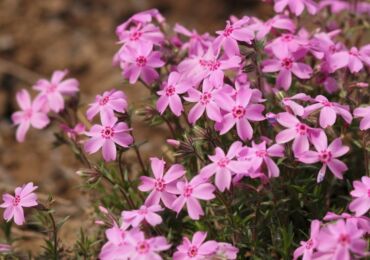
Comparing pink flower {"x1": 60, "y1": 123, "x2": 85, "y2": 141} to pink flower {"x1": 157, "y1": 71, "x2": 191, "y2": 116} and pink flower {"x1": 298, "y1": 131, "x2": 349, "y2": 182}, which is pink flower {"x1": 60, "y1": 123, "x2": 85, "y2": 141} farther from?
pink flower {"x1": 298, "y1": 131, "x2": 349, "y2": 182}

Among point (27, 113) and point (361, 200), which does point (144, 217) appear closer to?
point (361, 200)

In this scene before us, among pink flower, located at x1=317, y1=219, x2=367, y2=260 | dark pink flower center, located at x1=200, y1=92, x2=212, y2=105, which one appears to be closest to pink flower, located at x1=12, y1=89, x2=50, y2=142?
dark pink flower center, located at x1=200, y1=92, x2=212, y2=105

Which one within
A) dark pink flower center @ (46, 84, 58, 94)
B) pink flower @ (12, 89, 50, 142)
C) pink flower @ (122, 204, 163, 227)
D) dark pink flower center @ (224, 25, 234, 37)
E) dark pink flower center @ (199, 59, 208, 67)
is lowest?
pink flower @ (122, 204, 163, 227)

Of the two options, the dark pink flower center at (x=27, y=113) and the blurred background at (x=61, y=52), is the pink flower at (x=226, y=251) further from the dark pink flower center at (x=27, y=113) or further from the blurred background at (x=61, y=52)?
the blurred background at (x=61, y=52)

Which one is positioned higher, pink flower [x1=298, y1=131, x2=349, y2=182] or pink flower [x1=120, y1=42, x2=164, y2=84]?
pink flower [x1=120, y1=42, x2=164, y2=84]

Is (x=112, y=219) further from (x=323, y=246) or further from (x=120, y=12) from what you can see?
(x=120, y=12)

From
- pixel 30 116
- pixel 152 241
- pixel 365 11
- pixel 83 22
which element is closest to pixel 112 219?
pixel 152 241

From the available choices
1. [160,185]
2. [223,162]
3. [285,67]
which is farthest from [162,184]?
[285,67]
